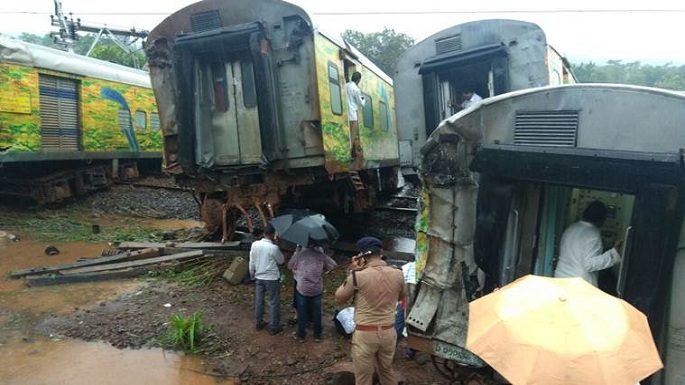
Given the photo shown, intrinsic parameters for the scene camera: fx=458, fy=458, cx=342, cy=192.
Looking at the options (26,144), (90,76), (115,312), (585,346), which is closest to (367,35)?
(90,76)

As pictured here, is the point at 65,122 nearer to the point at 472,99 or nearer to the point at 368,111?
the point at 368,111

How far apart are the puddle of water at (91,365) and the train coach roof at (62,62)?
7.86 m

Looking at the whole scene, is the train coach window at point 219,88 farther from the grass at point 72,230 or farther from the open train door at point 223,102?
the grass at point 72,230

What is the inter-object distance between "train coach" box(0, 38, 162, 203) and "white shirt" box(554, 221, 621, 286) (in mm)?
11160

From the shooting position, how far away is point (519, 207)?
3.88 m

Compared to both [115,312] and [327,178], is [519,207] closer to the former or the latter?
[327,178]

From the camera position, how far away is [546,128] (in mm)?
3412

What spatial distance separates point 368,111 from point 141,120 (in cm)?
815

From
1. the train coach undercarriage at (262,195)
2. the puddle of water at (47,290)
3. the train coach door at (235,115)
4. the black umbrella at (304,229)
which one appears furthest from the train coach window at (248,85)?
the puddle of water at (47,290)

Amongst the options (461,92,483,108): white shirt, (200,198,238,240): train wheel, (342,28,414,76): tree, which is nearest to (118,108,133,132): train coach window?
(200,198,238,240): train wheel

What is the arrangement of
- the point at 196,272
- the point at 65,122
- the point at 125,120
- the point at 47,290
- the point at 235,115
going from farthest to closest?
1. the point at 125,120
2. the point at 65,122
3. the point at 235,115
4. the point at 196,272
5. the point at 47,290

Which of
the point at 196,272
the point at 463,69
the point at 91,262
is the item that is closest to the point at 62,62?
the point at 91,262

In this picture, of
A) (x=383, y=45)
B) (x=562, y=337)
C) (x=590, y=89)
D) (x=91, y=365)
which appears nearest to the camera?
(x=562, y=337)

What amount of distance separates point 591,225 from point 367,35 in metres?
31.3
